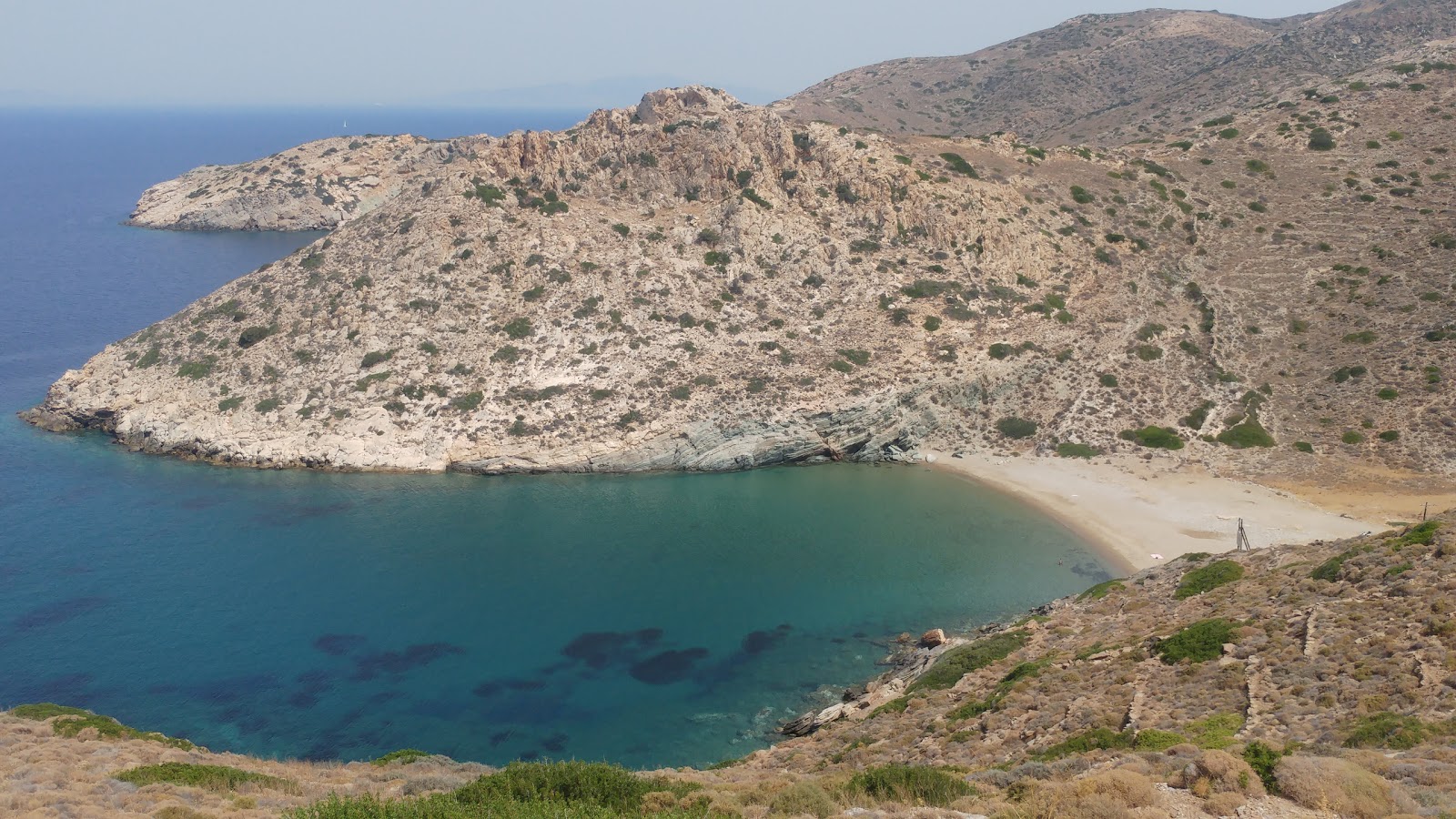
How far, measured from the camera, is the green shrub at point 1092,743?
2069 centimetres

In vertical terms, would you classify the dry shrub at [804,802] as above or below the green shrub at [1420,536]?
below

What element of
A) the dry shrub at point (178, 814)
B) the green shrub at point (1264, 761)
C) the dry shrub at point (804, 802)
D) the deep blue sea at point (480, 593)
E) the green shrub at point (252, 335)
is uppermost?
the green shrub at point (252, 335)

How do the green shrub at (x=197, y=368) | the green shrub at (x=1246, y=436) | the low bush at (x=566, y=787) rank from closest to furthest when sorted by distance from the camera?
the low bush at (x=566, y=787)
the green shrub at (x=1246, y=436)
the green shrub at (x=197, y=368)

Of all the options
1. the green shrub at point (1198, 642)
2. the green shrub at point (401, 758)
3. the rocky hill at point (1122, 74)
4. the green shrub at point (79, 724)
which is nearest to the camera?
the green shrub at point (1198, 642)

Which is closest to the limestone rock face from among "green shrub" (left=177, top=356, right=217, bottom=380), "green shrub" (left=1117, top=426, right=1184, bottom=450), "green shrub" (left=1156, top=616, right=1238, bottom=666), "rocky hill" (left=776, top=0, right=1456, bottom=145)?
"rocky hill" (left=776, top=0, right=1456, bottom=145)

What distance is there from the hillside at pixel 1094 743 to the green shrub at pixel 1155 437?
1098 inches

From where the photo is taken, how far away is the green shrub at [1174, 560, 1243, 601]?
109 ft

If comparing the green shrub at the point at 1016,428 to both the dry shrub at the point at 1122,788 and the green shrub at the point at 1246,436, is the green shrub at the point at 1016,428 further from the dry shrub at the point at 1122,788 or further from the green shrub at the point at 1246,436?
the dry shrub at the point at 1122,788

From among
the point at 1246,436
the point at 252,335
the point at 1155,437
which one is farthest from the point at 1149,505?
the point at 252,335

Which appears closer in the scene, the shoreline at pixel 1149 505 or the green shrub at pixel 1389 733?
the green shrub at pixel 1389 733

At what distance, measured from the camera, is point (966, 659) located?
33.4 meters

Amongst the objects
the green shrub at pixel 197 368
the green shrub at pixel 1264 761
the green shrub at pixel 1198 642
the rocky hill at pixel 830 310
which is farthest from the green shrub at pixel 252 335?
the green shrub at pixel 1264 761

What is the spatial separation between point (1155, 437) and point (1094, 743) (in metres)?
46.0

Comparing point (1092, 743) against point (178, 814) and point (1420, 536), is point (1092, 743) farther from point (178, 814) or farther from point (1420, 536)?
point (178, 814)
